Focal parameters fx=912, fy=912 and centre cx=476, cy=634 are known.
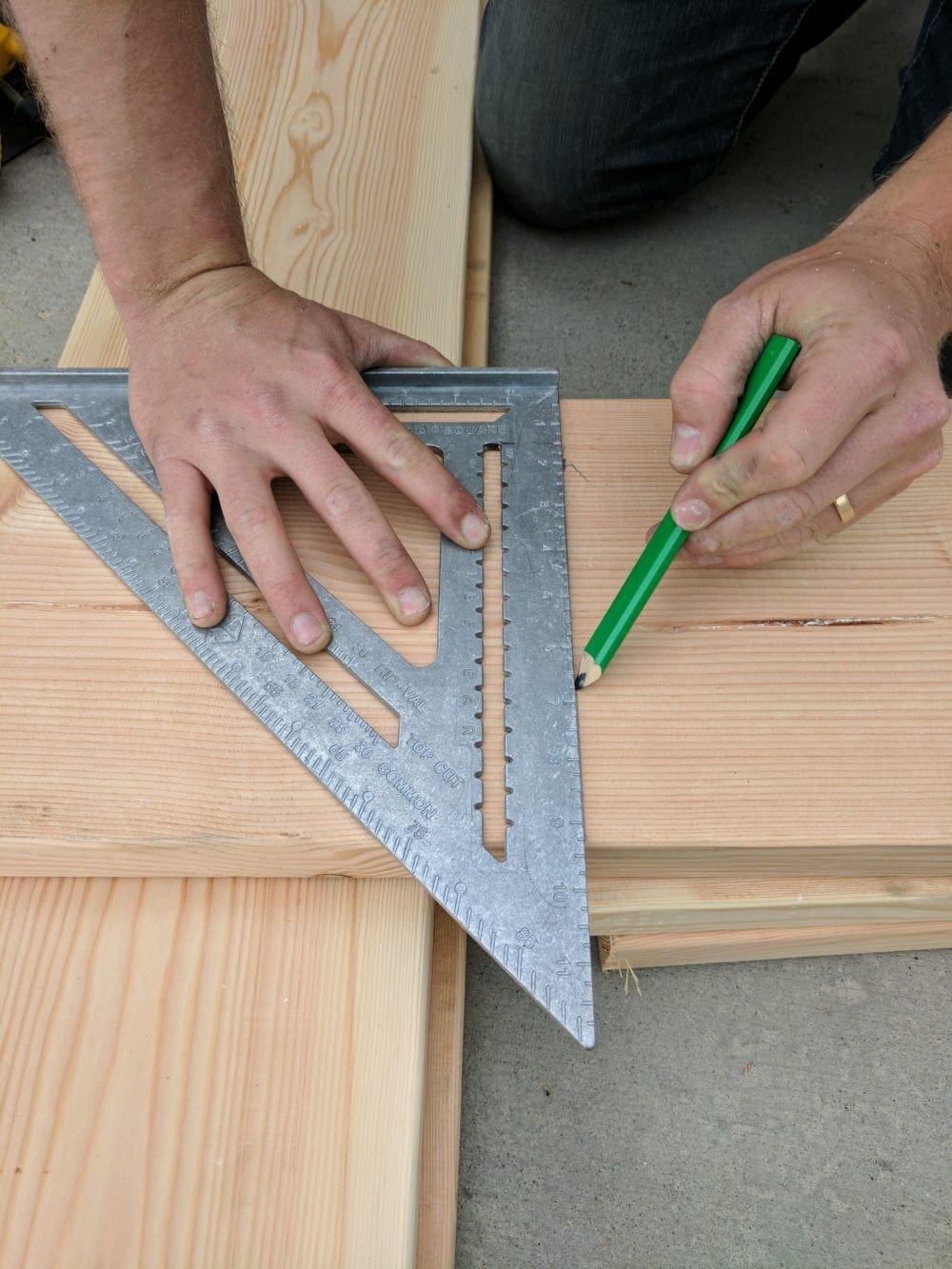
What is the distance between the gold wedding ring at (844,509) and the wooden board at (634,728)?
0.09 metres

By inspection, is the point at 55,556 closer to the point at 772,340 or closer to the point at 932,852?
the point at 772,340

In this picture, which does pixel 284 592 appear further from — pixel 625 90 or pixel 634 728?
pixel 625 90

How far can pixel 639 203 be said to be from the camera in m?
2.57

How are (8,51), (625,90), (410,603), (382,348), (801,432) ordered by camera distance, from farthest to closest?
(8,51) → (625,90) → (382,348) → (410,603) → (801,432)

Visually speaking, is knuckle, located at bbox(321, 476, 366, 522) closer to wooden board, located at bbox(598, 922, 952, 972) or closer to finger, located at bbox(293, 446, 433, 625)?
finger, located at bbox(293, 446, 433, 625)

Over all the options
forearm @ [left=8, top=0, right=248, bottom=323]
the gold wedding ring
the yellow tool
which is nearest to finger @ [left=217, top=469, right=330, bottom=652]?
forearm @ [left=8, top=0, right=248, bottom=323]

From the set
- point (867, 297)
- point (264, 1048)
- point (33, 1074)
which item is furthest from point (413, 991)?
point (867, 297)

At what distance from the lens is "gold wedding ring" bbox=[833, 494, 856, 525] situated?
1.13 m

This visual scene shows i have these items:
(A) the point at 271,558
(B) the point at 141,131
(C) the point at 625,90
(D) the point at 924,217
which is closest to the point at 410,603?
(A) the point at 271,558

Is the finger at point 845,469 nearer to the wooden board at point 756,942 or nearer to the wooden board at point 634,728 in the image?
the wooden board at point 634,728

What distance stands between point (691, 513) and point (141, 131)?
35.2 inches

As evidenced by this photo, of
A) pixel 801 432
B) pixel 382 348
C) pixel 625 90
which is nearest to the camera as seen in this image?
pixel 801 432

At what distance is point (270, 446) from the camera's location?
46.3 inches

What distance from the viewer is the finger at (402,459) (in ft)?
3.80
